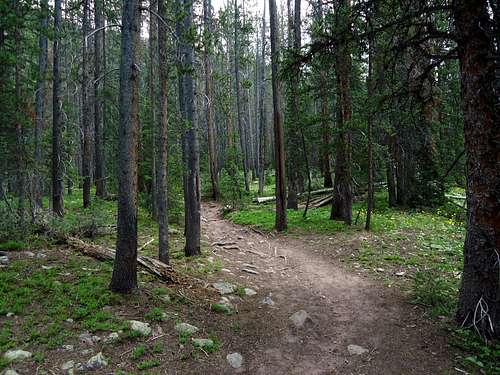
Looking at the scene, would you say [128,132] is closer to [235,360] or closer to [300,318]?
[235,360]

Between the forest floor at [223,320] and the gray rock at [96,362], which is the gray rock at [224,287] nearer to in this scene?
the forest floor at [223,320]

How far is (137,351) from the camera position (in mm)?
4055

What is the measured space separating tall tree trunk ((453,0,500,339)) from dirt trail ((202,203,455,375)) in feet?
2.49

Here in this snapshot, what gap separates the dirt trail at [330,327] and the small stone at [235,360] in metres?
0.08

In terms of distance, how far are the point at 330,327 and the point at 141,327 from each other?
2.73 metres

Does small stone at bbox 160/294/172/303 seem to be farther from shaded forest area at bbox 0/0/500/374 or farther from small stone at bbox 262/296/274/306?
small stone at bbox 262/296/274/306

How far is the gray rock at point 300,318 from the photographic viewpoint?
522cm

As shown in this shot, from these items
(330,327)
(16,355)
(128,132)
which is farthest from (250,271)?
(16,355)

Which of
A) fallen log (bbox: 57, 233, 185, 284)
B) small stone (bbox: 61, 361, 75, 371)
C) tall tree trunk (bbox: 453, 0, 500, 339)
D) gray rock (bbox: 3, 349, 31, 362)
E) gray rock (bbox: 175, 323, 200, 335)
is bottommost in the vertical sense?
gray rock (bbox: 175, 323, 200, 335)

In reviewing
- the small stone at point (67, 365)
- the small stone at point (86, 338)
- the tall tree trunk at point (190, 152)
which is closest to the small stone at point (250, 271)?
the tall tree trunk at point (190, 152)

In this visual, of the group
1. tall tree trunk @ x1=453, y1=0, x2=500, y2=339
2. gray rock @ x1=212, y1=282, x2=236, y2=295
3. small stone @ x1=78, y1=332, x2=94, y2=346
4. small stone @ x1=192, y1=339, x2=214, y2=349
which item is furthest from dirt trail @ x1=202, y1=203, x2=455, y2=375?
small stone @ x1=78, y1=332, x2=94, y2=346

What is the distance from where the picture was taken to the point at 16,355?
12.3ft

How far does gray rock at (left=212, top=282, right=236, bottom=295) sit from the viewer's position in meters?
6.33

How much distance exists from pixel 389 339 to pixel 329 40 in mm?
4788
